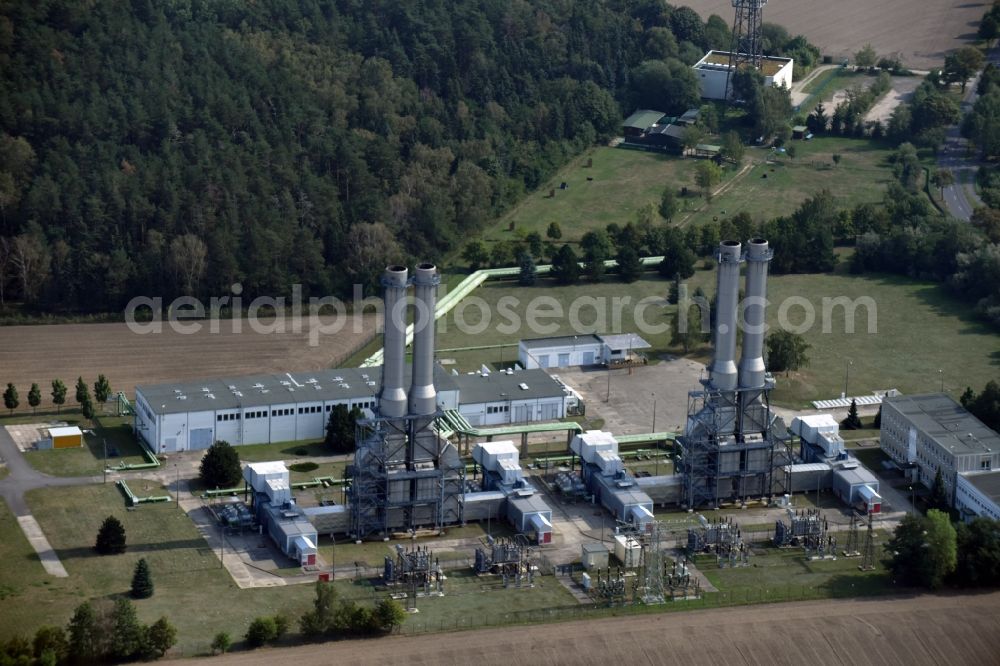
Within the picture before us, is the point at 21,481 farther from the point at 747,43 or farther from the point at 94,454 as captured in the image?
the point at 747,43

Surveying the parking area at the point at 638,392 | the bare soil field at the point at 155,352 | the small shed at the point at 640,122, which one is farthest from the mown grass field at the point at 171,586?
the small shed at the point at 640,122

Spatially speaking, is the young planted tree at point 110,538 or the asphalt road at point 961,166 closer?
the young planted tree at point 110,538

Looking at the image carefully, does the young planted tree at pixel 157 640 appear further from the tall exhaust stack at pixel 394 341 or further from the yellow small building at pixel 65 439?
the yellow small building at pixel 65 439

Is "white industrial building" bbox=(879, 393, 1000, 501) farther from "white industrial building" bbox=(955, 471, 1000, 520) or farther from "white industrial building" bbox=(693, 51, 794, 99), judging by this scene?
"white industrial building" bbox=(693, 51, 794, 99)

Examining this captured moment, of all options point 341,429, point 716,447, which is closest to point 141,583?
point 341,429

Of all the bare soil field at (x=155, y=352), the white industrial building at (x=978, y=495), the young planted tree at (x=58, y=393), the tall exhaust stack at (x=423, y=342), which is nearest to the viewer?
the tall exhaust stack at (x=423, y=342)
